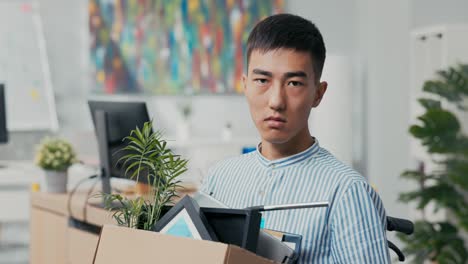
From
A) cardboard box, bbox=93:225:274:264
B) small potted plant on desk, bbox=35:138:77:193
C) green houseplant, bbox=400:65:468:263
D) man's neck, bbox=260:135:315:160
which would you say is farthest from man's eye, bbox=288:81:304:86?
green houseplant, bbox=400:65:468:263

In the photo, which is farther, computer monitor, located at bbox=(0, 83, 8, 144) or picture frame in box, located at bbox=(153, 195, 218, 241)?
computer monitor, located at bbox=(0, 83, 8, 144)

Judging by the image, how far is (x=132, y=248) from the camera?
1.18 meters

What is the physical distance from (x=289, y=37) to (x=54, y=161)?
8.59 ft

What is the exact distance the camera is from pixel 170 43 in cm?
739

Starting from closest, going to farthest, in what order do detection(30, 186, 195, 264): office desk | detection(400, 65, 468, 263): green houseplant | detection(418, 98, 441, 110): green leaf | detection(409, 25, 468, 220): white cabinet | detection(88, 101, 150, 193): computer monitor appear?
detection(30, 186, 195, 264): office desk < detection(88, 101, 150, 193): computer monitor < detection(400, 65, 468, 263): green houseplant < detection(418, 98, 441, 110): green leaf < detection(409, 25, 468, 220): white cabinet

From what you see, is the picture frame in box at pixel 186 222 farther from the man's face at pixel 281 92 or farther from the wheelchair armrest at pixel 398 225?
the wheelchair armrest at pixel 398 225

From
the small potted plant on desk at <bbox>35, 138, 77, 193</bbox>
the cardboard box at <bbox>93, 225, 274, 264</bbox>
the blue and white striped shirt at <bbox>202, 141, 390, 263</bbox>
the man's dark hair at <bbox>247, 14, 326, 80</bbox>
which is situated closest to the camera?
the cardboard box at <bbox>93, 225, 274, 264</bbox>

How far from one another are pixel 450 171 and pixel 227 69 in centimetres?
304

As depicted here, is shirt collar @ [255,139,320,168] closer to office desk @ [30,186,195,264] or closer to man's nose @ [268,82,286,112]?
man's nose @ [268,82,286,112]

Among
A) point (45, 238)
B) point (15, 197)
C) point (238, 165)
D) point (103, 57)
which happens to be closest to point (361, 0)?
point (103, 57)

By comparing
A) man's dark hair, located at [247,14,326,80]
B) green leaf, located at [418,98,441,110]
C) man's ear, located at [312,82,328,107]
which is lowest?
green leaf, located at [418,98,441,110]

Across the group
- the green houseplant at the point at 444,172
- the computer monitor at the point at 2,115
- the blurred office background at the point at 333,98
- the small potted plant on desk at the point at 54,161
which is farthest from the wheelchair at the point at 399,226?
the blurred office background at the point at 333,98

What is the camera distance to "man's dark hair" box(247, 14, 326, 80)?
141 centimetres

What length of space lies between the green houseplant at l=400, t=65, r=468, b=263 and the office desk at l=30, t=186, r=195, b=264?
Answer: 2.12 meters
